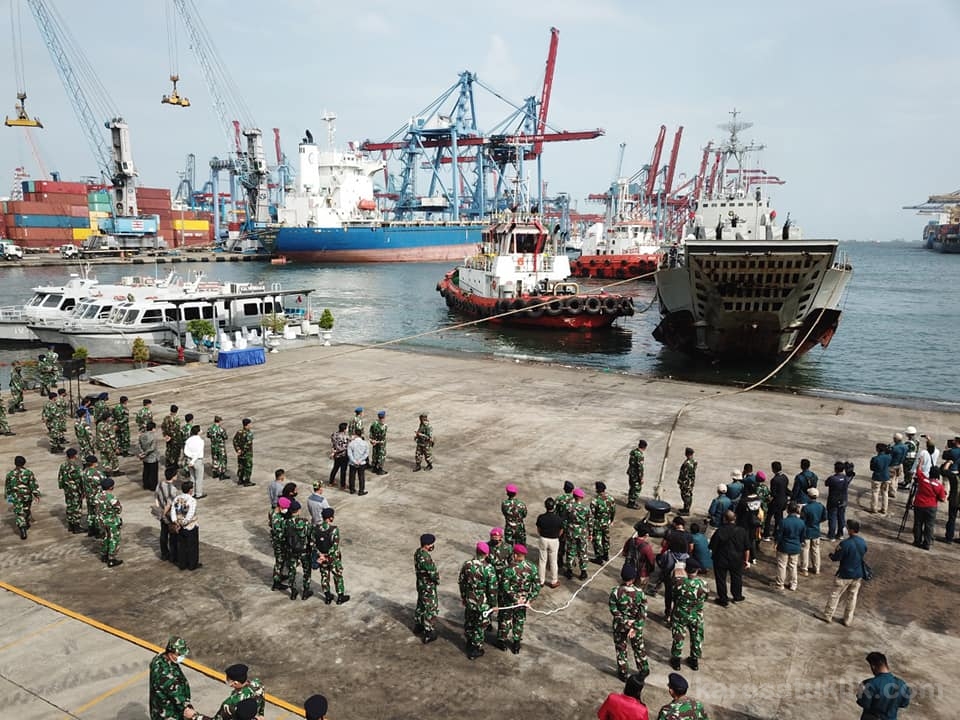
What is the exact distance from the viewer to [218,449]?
1343 centimetres

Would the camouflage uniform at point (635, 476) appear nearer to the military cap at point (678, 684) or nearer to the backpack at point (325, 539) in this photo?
the backpack at point (325, 539)

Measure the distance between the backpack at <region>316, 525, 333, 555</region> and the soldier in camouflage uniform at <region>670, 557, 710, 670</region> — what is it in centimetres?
432

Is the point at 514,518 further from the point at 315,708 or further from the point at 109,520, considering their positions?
the point at 109,520

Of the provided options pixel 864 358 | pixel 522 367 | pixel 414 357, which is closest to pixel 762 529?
pixel 522 367

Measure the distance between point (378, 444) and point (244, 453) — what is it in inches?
103

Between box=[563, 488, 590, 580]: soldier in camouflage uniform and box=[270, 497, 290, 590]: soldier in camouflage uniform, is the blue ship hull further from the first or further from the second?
box=[270, 497, 290, 590]: soldier in camouflage uniform

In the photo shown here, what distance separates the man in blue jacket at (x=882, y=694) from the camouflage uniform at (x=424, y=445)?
917 cm

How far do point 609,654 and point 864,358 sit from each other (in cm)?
3570

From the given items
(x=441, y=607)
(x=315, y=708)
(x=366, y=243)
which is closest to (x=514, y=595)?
(x=441, y=607)

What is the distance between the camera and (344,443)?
12.7 metres

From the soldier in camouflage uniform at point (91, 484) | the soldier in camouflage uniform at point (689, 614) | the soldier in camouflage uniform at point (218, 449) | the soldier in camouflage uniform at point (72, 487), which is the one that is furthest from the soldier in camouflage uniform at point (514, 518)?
the soldier in camouflage uniform at point (72, 487)

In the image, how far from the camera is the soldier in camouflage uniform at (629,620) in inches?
281

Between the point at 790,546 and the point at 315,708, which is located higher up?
the point at 315,708

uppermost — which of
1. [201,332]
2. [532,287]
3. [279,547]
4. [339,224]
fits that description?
[339,224]
